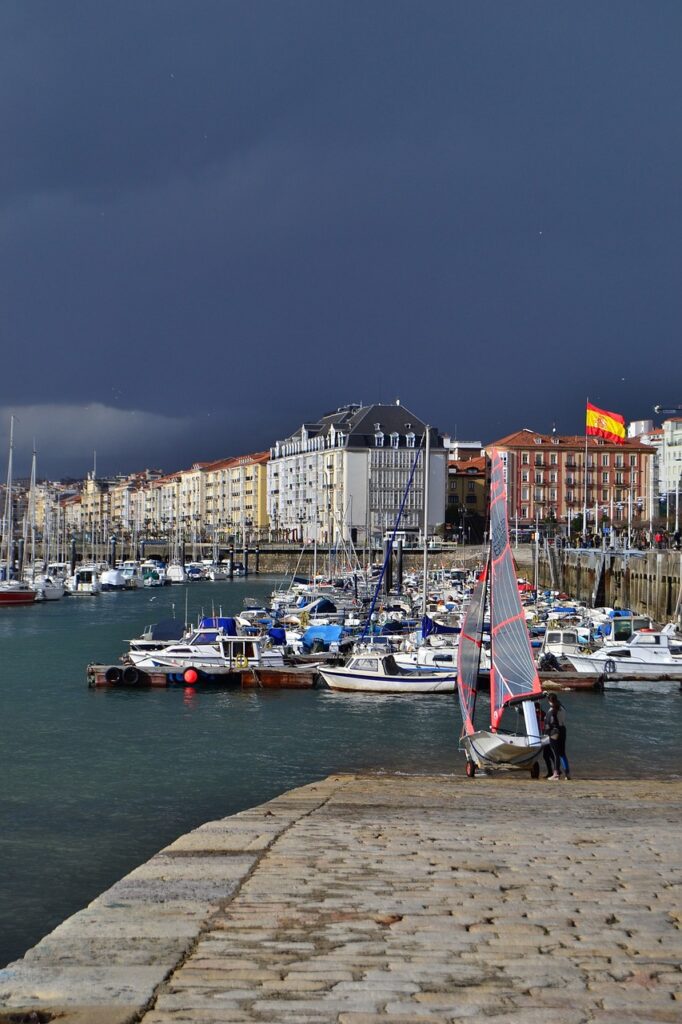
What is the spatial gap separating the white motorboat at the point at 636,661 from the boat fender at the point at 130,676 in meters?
17.2

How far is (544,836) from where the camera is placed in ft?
46.2

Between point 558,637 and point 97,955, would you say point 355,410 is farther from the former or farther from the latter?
point 97,955

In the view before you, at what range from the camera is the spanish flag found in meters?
121

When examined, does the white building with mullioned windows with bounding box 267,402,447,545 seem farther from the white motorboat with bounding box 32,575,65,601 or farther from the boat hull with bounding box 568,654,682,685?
the boat hull with bounding box 568,654,682,685

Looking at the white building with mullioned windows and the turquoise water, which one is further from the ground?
the white building with mullioned windows

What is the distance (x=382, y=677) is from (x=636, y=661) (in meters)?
10.8

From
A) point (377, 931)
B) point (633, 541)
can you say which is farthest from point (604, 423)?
point (377, 931)

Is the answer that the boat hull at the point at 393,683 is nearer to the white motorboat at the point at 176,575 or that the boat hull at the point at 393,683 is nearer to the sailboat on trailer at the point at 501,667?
the sailboat on trailer at the point at 501,667

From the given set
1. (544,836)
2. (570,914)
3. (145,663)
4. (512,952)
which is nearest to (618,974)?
(512,952)

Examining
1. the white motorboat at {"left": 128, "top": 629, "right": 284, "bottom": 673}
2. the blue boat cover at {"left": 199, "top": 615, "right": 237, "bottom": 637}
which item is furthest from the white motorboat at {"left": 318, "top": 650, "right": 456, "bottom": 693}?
the blue boat cover at {"left": 199, "top": 615, "right": 237, "bottom": 637}

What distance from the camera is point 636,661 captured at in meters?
48.3

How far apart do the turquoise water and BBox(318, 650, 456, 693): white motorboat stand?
70 centimetres

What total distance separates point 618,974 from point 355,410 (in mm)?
175745

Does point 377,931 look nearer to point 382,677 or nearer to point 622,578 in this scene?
point 382,677
